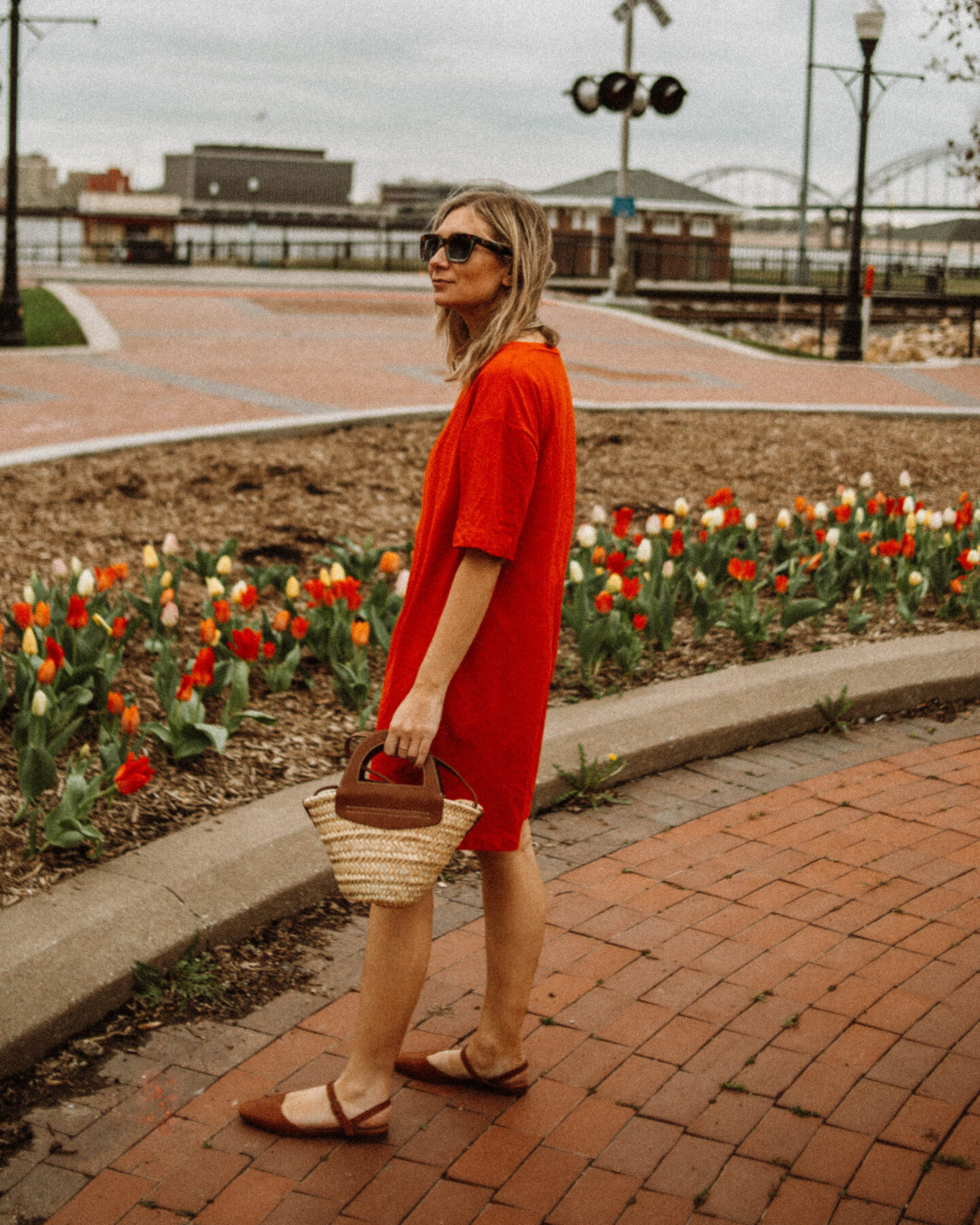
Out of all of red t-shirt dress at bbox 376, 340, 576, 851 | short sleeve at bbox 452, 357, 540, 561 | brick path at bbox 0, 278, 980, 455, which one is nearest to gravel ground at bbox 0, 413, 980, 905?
brick path at bbox 0, 278, 980, 455

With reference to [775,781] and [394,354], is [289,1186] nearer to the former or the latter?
[775,781]

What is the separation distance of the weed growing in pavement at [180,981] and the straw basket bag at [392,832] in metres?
0.85

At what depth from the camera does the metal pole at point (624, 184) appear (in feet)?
70.7

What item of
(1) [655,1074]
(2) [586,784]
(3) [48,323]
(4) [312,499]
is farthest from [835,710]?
(3) [48,323]

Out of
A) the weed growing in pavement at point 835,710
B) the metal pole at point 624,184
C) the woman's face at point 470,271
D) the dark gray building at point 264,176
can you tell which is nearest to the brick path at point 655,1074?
the weed growing in pavement at point 835,710

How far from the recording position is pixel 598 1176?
2.49m

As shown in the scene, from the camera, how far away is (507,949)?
106 inches

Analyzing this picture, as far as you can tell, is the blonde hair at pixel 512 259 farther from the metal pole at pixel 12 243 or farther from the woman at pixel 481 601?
the metal pole at pixel 12 243

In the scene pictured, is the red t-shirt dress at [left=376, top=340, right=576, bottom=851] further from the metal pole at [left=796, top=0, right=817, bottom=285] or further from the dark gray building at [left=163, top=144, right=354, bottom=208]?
the dark gray building at [left=163, top=144, right=354, bottom=208]

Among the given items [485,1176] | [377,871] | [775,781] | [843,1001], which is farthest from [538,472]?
[775,781]

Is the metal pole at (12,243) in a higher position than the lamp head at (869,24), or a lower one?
lower

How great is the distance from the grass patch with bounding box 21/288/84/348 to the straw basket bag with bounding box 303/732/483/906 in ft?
45.3

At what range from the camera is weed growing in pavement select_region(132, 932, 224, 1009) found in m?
3.05

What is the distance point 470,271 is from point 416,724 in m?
0.80
